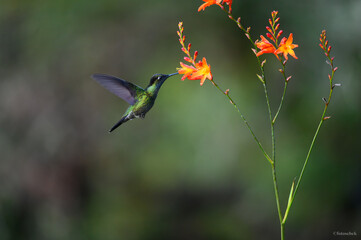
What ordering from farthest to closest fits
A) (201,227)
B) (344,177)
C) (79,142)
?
(79,142)
(201,227)
(344,177)

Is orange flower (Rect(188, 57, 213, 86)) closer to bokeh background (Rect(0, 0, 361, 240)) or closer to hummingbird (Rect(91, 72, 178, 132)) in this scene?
hummingbird (Rect(91, 72, 178, 132))

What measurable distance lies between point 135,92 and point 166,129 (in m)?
4.05

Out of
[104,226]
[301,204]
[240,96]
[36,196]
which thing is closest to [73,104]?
[36,196]

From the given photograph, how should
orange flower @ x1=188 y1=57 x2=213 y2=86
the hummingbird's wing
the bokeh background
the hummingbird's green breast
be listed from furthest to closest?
the bokeh background, the hummingbird's green breast, the hummingbird's wing, orange flower @ x1=188 y1=57 x2=213 y2=86

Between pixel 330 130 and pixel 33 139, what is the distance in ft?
12.5

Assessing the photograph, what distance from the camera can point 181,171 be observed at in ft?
18.5

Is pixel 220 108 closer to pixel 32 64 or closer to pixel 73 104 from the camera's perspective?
pixel 73 104

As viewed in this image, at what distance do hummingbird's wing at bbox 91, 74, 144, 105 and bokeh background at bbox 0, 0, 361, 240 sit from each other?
3518mm

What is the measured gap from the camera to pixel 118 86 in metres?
1.72

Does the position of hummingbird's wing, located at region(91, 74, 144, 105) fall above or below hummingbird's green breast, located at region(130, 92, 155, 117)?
above

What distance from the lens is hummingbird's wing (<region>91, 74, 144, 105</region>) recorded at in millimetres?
1576

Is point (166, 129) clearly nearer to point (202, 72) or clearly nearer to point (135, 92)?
point (135, 92)

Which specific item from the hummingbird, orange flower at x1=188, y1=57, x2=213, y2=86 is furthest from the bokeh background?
orange flower at x1=188, y1=57, x2=213, y2=86

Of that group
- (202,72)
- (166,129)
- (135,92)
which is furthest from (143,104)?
(166,129)
